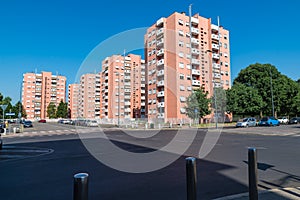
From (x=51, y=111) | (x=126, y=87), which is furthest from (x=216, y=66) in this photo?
(x=51, y=111)

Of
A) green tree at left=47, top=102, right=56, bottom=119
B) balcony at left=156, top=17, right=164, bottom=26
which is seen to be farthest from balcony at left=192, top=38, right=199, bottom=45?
green tree at left=47, top=102, right=56, bottom=119

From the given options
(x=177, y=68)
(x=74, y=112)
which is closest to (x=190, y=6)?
(x=177, y=68)

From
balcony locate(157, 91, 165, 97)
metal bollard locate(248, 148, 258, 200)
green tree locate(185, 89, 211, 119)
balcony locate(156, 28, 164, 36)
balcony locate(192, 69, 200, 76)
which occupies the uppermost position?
balcony locate(156, 28, 164, 36)

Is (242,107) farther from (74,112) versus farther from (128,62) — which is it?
(74,112)

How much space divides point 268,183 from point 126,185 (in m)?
3.18

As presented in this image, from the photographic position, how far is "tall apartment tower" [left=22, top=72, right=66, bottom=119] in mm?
110125

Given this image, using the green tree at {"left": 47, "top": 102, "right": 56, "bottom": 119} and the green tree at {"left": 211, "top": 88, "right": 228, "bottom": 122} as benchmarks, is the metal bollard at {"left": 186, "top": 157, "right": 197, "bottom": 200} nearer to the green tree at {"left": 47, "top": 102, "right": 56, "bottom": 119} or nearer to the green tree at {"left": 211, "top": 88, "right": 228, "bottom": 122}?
the green tree at {"left": 211, "top": 88, "right": 228, "bottom": 122}

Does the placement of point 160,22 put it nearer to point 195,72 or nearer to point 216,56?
point 195,72

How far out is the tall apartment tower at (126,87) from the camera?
263 ft

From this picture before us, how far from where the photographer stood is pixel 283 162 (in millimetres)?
7621

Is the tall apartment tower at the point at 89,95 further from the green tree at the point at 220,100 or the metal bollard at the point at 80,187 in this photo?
the metal bollard at the point at 80,187

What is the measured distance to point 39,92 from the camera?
113m

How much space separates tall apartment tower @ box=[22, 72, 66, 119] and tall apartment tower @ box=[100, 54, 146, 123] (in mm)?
40069

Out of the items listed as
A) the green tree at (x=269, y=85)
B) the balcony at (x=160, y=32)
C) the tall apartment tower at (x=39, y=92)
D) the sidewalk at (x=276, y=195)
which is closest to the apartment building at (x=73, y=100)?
the tall apartment tower at (x=39, y=92)
